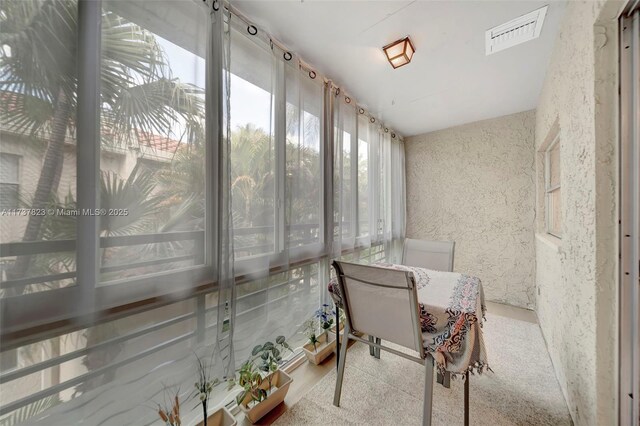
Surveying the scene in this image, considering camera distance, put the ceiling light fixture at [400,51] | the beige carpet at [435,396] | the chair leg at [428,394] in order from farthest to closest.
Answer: the ceiling light fixture at [400,51] < the beige carpet at [435,396] < the chair leg at [428,394]

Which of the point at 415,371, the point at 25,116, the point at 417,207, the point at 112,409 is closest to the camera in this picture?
the point at 25,116

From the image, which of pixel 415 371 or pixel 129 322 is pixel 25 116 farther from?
pixel 415 371

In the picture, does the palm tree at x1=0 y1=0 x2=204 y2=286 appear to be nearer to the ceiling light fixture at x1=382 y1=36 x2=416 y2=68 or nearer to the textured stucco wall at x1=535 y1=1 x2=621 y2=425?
the ceiling light fixture at x1=382 y1=36 x2=416 y2=68

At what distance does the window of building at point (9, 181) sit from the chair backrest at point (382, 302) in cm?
127

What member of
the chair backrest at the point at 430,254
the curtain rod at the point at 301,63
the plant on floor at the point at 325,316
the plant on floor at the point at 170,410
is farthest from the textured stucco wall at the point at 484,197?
the plant on floor at the point at 170,410

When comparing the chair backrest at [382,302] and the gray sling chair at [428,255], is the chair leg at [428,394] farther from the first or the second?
the gray sling chair at [428,255]

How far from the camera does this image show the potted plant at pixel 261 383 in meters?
1.29

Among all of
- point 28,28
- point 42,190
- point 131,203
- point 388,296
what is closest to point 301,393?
point 388,296

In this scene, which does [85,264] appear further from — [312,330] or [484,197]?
[484,197]

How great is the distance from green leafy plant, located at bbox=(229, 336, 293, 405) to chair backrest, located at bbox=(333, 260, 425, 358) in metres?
0.54

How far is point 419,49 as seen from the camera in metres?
1.75

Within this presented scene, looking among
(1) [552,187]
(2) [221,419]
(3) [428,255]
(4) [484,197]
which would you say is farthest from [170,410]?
(4) [484,197]

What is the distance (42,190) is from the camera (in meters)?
0.80

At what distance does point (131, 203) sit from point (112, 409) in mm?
869
